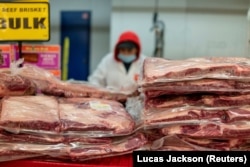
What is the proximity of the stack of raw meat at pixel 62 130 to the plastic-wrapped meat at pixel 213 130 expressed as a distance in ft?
0.31

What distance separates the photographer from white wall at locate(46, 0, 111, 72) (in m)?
5.62

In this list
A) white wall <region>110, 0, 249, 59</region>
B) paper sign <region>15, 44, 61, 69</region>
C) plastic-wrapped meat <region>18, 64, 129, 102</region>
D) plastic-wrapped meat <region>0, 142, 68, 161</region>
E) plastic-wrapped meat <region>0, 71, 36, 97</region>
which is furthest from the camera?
white wall <region>110, 0, 249, 59</region>

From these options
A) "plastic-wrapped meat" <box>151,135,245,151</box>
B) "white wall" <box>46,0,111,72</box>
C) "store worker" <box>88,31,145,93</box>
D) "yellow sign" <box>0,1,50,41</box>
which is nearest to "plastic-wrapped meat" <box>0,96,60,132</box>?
"plastic-wrapped meat" <box>151,135,245,151</box>

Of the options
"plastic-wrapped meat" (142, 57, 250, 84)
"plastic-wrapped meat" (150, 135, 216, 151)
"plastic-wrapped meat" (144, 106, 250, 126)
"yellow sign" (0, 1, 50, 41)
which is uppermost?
"yellow sign" (0, 1, 50, 41)

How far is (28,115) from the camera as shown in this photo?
40.6 inches

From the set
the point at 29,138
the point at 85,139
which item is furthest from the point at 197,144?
the point at 29,138

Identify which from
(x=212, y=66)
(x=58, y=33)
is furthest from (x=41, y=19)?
(x=58, y=33)

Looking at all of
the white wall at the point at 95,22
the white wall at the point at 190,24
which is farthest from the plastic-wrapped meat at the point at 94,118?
the white wall at the point at 95,22

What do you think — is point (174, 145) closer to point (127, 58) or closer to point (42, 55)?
point (42, 55)

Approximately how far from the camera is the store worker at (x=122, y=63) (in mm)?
3750

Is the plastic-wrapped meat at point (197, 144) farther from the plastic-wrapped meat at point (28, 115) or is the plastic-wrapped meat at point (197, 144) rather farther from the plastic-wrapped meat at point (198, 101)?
the plastic-wrapped meat at point (28, 115)

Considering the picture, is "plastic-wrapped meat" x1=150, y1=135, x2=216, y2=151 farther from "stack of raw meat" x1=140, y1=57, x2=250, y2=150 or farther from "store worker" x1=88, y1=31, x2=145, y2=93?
"store worker" x1=88, y1=31, x2=145, y2=93

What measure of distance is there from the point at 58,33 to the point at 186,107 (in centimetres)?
487

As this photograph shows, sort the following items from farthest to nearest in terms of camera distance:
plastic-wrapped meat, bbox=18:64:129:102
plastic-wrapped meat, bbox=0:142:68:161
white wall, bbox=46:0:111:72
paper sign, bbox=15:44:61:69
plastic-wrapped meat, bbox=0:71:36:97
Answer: white wall, bbox=46:0:111:72, paper sign, bbox=15:44:61:69, plastic-wrapped meat, bbox=18:64:129:102, plastic-wrapped meat, bbox=0:71:36:97, plastic-wrapped meat, bbox=0:142:68:161
